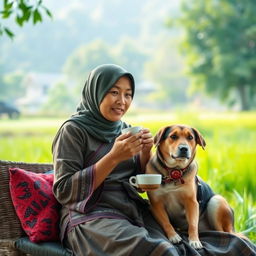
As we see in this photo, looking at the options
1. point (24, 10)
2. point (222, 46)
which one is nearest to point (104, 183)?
point (24, 10)

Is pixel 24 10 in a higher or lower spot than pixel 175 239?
higher

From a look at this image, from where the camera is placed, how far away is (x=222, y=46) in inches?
558

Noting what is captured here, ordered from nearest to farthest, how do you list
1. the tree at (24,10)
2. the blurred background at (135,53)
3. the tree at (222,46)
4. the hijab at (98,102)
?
the hijab at (98,102)
the tree at (24,10)
the blurred background at (135,53)
the tree at (222,46)

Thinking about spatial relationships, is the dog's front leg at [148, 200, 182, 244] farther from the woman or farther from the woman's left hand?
the woman's left hand

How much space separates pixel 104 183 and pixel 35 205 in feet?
1.20

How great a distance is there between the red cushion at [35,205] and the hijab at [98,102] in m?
0.38

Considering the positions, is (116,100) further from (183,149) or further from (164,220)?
(164,220)

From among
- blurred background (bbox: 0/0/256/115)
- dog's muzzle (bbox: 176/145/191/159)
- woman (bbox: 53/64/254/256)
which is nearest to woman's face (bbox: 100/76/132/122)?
woman (bbox: 53/64/254/256)

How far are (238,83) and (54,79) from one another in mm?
5904

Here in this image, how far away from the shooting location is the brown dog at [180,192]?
6.49 ft

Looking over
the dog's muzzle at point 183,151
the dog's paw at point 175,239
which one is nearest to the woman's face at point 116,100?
the dog's muzzle at point 183,151

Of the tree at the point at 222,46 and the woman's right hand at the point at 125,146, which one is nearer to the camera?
the woman's right hand at the point at 125,146

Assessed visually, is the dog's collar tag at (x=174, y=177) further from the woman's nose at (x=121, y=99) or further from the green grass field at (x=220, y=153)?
the green grass field at (x=220, y=153)

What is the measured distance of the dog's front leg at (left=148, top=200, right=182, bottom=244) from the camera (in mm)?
1913
